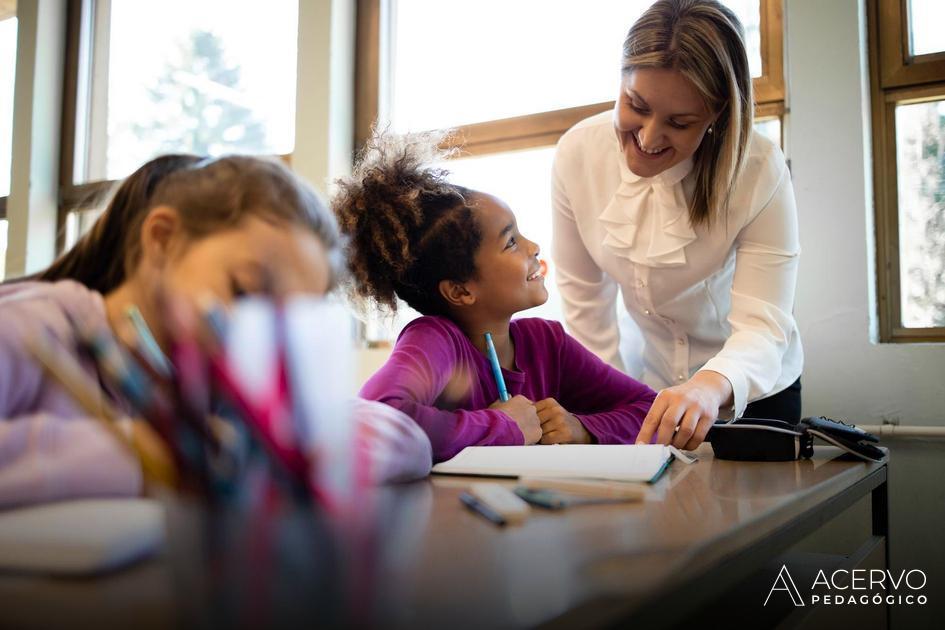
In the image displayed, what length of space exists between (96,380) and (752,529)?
34 cm

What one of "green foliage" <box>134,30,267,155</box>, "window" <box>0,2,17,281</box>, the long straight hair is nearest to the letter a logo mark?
the long straight hair

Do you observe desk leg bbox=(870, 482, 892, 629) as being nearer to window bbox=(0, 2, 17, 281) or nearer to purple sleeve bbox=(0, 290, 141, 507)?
purple sleeve bbox=(0, 290, 141, 507)

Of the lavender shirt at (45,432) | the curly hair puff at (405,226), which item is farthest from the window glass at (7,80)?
the lavender shirt at (45,432)

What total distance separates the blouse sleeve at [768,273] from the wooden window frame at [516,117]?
0.57m

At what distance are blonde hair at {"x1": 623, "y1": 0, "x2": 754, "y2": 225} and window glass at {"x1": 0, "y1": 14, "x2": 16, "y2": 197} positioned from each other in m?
2.79

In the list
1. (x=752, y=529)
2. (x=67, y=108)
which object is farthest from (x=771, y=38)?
(x=67, y=108)

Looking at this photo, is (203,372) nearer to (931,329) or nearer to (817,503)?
(817,503)

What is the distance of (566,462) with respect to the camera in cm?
62

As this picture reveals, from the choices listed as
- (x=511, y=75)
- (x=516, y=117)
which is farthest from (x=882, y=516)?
(x=511, y=75)

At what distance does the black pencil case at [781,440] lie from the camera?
76 centimetres

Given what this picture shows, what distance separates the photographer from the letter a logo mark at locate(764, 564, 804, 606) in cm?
65

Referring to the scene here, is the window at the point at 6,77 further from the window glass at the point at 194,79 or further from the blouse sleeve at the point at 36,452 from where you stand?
the blouse sleeve at the point at 36,452

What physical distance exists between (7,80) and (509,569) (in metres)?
3.57

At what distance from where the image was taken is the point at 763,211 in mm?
1214
